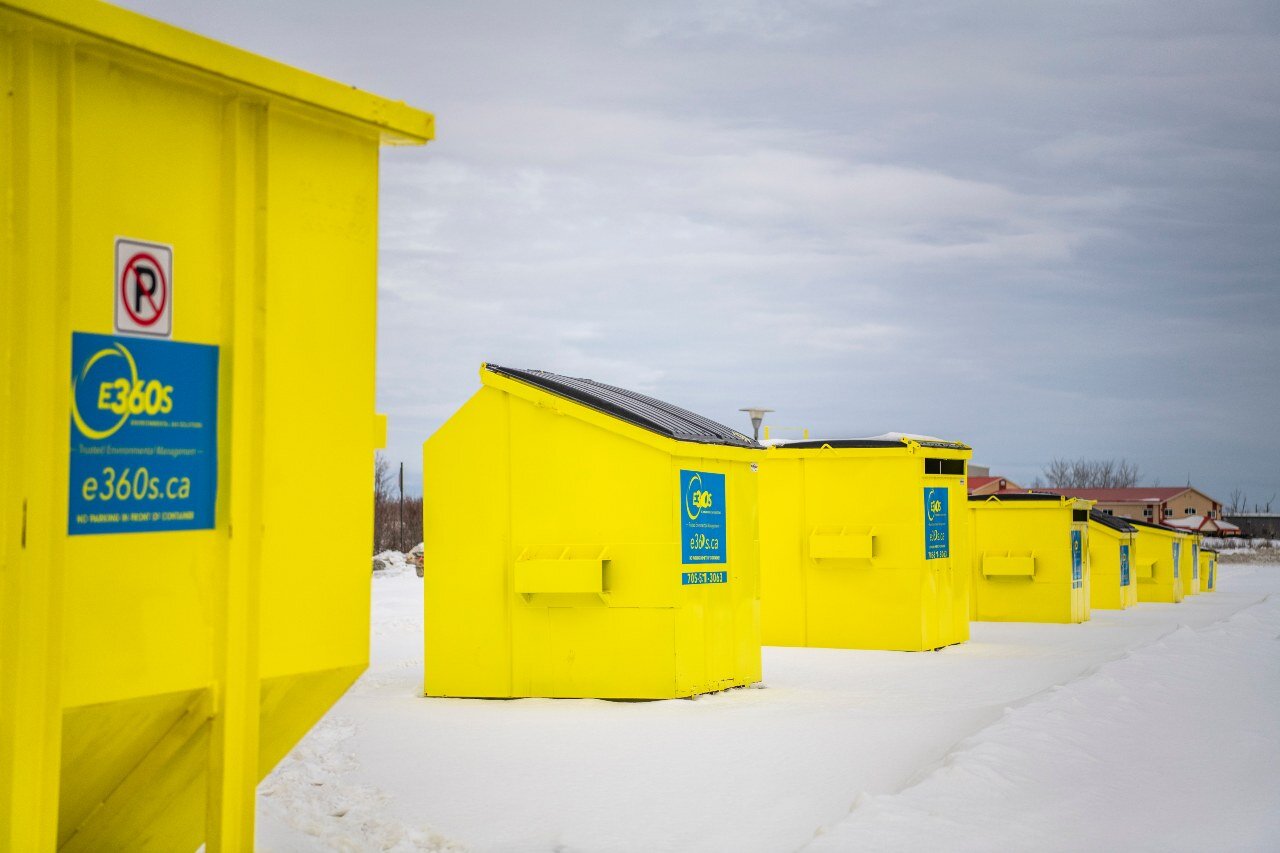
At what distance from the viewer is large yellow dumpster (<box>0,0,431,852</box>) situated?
4.04 meters

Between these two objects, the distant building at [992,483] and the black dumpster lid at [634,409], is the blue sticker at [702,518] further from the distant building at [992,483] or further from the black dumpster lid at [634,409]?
the distant building at [992,483]

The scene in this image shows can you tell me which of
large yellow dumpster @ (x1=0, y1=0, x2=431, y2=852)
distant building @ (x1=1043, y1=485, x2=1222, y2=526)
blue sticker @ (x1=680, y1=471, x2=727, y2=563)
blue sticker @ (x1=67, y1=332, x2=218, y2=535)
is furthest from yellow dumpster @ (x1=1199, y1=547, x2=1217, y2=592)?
distant building @ (x1=1043, y1=485, x2=1222, y2=526)

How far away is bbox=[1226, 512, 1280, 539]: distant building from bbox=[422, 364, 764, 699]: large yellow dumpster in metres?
99.4

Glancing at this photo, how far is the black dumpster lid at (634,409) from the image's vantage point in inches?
457

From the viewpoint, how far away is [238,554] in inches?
179

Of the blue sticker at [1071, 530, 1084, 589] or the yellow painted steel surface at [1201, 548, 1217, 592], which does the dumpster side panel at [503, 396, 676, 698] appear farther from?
the yellow painted steel surface at [1201, 548, 1217, 592]

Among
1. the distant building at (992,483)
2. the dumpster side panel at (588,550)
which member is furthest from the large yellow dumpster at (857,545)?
the distant building at (992,483)

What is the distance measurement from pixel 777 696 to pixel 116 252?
351 inches

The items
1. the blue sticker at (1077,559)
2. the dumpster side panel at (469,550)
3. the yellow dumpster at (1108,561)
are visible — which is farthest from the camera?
the yellow dumpster at (1108,561)

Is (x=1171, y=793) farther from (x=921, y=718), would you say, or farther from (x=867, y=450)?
(x=867, y=450)

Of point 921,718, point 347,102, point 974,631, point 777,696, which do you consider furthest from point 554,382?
point 974,631

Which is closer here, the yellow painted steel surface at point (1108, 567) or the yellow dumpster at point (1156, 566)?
the yellow painted steel surface at point (1108, 567)

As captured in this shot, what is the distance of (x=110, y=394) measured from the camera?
4.24m

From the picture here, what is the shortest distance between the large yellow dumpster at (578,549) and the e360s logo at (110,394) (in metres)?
7.32
